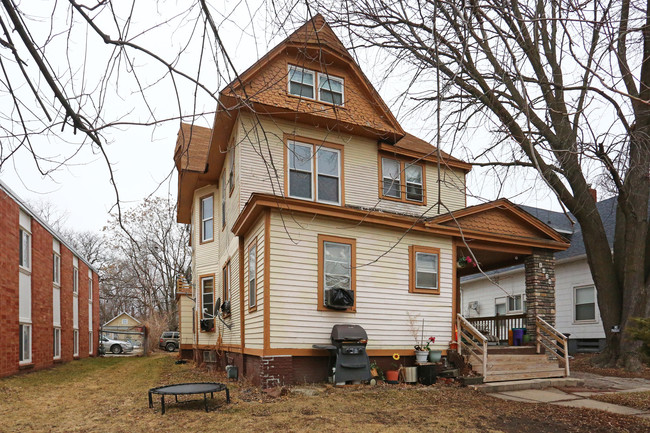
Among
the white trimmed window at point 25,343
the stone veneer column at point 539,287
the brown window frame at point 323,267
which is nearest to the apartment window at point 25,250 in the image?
the white trimmed window at point 25,343

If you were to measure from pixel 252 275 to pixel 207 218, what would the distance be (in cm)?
669

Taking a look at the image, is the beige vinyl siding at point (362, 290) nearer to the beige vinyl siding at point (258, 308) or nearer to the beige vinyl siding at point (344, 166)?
→ the beige vinyl siding at point (258, 308)

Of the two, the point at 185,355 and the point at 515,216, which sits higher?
the point at 515,216

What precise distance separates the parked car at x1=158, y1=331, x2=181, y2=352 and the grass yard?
77.8ft

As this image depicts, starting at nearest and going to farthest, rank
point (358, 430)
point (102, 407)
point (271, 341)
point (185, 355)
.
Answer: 1. point (358, 430)
2. point (102, 407)
3. point (271, 341)
4. point (185, 355)

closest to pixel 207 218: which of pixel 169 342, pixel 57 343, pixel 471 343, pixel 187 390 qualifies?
pixel 57 343

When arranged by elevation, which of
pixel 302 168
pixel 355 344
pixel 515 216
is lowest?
pixel 355 344

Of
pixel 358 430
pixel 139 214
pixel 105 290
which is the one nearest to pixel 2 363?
pixel 358 430

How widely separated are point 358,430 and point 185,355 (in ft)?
51.3

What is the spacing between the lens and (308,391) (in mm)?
9047

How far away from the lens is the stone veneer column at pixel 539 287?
1227cm

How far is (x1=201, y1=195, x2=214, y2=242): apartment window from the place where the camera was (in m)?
17.1

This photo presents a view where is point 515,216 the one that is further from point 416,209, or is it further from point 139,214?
point 139,214

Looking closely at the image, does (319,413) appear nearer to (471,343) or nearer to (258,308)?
(258,308)
